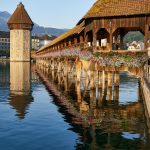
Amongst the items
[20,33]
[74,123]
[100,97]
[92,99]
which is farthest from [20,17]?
[74,123]

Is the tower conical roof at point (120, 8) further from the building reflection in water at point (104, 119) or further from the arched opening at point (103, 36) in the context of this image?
the building reflection in water at point (104, 119)

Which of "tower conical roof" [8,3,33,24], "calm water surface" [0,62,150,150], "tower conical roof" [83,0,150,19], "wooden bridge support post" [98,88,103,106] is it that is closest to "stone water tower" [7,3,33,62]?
"tower conical roof" [8,3,33,24]

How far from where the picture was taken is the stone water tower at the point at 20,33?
4227 inches

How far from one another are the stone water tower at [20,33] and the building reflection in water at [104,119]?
263 ft

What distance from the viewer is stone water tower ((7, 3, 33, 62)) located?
352 feet

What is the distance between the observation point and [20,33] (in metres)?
108

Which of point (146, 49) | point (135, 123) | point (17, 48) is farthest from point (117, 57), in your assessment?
point (17, 48)

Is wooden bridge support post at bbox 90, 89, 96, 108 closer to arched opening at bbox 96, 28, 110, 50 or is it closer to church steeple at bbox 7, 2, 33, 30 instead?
arched opening at bbox 96, 28, 110, 50

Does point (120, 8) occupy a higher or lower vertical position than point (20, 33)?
lower

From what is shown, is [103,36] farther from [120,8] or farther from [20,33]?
[20,33]

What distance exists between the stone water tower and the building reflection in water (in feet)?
263

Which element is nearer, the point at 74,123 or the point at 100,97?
the point at 74,123

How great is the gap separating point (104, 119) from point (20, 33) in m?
91.8

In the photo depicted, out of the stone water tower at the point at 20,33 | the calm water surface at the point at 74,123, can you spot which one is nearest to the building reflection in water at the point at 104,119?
the calm water surface at the point at 74,123
